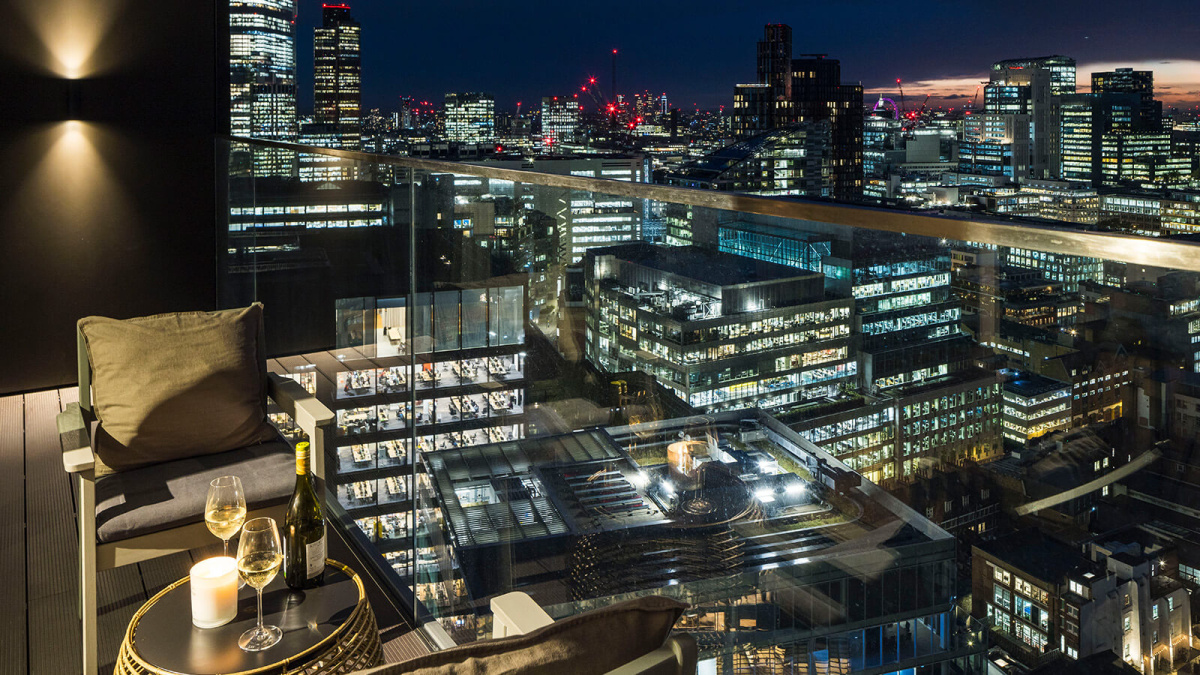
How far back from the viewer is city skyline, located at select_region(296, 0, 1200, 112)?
26766 mm

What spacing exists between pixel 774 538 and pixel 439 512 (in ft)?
4.03

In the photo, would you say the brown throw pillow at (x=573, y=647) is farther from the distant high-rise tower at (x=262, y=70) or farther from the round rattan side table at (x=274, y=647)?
the distant high-rise tower at (x=262, y=70)

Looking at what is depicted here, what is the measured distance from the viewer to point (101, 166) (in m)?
4.75

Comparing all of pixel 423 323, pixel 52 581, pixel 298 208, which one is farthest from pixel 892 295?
pixel 298 208

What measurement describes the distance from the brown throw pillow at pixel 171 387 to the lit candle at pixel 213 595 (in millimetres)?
1026

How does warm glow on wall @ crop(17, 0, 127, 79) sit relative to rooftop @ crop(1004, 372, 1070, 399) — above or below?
above

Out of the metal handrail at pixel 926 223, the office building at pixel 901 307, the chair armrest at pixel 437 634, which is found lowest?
the chair armrest at pixel 437 634

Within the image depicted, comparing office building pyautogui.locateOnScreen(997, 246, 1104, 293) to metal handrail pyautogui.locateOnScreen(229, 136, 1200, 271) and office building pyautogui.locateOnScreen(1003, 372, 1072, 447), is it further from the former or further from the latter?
office building pyautogui.locateOnScreen(1003, 372, 1072, 447)

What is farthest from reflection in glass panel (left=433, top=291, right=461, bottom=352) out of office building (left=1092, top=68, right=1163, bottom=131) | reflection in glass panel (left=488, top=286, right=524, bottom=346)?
office building (left=1092, top=68, right=1163, bottom=131)

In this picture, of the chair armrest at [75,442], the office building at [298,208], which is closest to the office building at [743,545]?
the chair armrest at [75,442]

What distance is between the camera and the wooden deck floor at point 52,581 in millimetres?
2316

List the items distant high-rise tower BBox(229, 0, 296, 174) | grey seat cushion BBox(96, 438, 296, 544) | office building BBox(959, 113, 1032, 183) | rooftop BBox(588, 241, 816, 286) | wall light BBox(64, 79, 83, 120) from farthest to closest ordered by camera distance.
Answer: office building BBox(959, 113, 1032, 183) → distant high-rise tower BBox(229, 0, 296, 174) → wall light BBox(64, 79, 83, 120) → grey seat cushion BBox(96, 438, 296, 544) → rooftop BBox(588, 241, 816, 286)

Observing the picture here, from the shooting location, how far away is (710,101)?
99.7 ft

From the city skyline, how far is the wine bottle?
68.4ft
